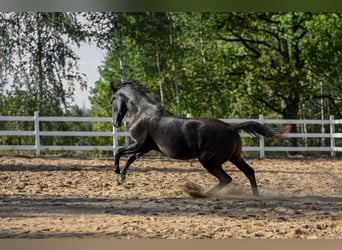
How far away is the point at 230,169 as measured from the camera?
25.2 ft

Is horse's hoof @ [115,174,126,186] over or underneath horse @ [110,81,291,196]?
underneath

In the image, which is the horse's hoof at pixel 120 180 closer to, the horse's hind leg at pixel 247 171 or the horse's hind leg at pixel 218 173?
the horse's hind leg at pixel 218 173

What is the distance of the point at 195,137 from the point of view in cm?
497

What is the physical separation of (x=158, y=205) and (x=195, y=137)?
0.74 metres

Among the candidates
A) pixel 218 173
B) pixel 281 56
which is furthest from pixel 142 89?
pixel 281 56

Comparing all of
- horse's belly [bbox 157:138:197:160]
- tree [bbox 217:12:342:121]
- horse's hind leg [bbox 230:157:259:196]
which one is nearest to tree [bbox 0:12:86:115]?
tree [bbox 217:12:342:121]

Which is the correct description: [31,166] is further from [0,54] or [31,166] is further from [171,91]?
[171,91]

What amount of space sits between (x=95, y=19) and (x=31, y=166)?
4.97 m

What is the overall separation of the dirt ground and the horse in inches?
10.4

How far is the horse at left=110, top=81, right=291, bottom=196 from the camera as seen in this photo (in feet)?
16.2

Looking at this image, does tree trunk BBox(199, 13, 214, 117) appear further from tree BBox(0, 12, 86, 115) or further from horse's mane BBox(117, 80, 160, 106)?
horse's mane BBox(117, 80, 160, 106)

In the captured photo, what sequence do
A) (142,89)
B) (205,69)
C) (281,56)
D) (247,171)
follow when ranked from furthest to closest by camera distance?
(281,56) < (205,69) < (142,89) < (247,171)

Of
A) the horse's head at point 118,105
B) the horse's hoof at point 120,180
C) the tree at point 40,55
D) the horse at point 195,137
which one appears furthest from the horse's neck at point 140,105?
the tree at point 40,55

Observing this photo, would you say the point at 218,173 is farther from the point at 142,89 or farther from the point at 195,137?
the point at 142,89
